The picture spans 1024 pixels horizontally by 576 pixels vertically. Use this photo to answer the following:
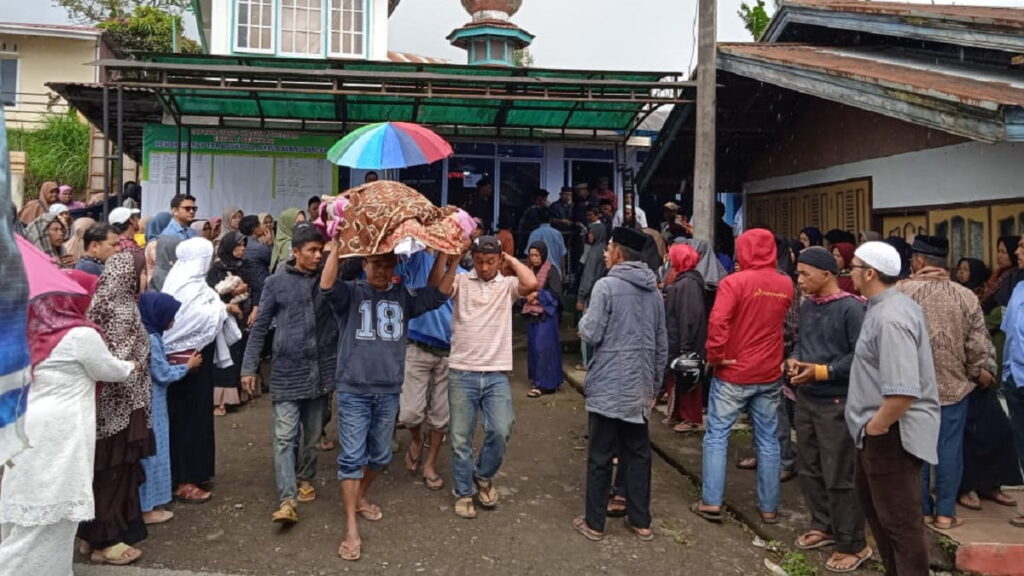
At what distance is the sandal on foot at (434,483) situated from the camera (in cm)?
528

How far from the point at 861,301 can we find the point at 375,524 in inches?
133

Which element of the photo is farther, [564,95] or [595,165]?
[595,165]

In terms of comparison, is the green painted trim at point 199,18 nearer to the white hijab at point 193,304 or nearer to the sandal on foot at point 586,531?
the white hijab at point 193,304

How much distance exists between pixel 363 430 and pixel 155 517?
5.08 feet

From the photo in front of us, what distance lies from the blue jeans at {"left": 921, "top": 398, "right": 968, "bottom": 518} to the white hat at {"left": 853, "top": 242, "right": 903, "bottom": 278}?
5.21ft

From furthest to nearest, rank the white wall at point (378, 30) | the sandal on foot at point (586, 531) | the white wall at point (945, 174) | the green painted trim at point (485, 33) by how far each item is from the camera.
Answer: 1. the green painted trim at point (485, 33)
2. the white wall at point (378, 30)
3. the white wall at point (945, 174)
4. the sandal on foot at point (586, 531)

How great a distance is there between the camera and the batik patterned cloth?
402cm

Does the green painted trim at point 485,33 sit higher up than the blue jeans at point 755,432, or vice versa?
the green painted trim at point 485,33

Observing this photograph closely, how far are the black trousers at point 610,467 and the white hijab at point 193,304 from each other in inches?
107

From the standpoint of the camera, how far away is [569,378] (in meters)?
8.83

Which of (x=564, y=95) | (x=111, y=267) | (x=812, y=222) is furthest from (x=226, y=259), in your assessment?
(x=812, y=222)

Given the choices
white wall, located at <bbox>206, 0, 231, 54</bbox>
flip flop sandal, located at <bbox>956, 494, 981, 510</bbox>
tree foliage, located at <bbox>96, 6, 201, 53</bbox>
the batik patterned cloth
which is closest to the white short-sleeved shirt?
the batik patterned cloth

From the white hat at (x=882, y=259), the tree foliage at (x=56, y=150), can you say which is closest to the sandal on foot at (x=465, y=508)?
the white hat at (x=882, y=259)

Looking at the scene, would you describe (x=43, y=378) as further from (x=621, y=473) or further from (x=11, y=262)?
(x=621, y=473)
